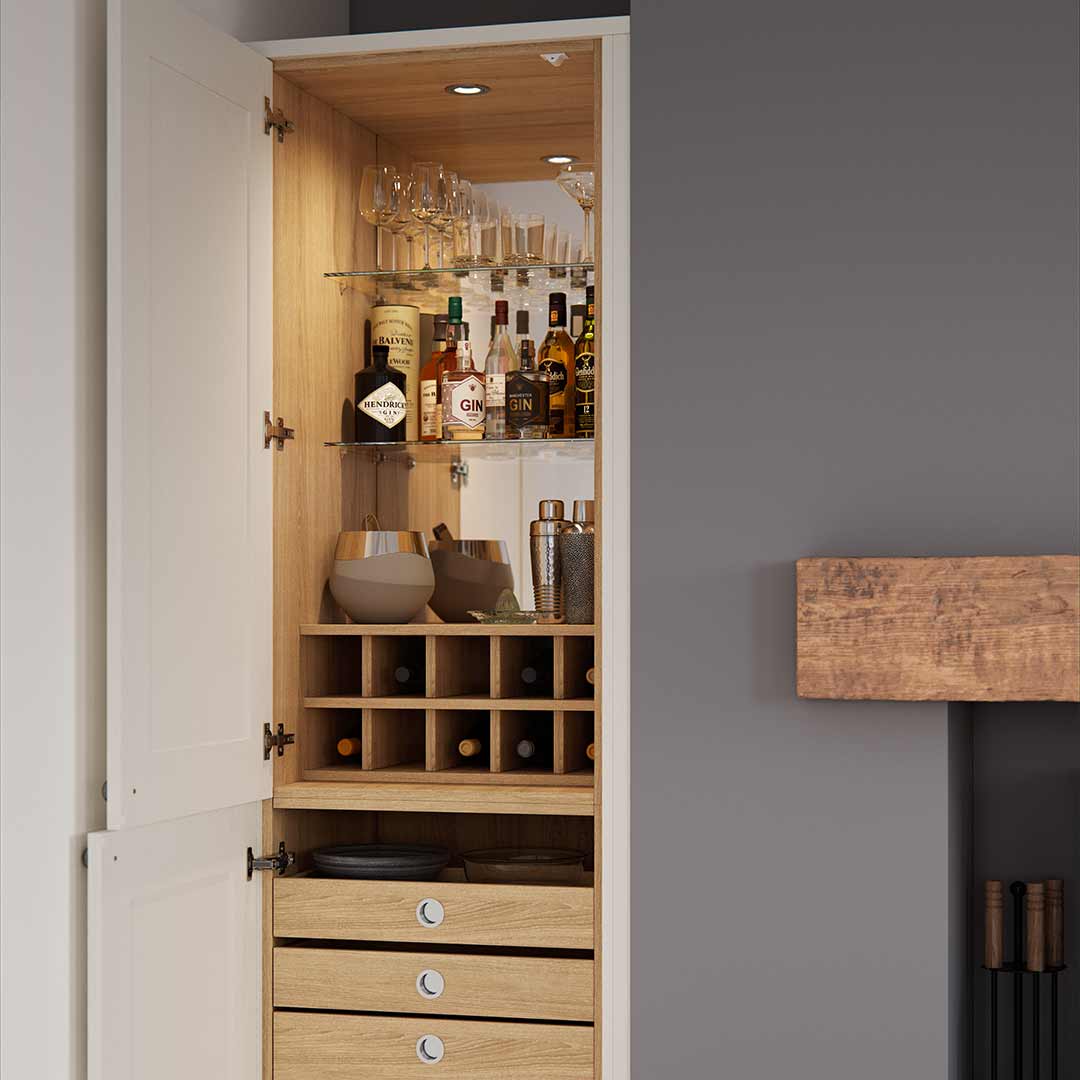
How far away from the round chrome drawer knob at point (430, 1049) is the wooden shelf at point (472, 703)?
22.1 inches

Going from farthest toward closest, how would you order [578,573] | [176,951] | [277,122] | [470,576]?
1. [470,576]
2. [578,573]
3. [277,122]
4. [176,951]

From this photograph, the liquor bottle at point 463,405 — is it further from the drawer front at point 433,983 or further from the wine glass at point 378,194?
the drawer front at point 433,983

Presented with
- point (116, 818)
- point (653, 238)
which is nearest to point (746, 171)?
point (653, 238)

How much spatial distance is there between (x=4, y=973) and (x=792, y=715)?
1.21m

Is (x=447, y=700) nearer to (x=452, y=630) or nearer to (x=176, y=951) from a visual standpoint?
(x=452, y=630)

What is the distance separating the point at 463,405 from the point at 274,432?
41cm

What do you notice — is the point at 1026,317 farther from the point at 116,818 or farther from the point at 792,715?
the point at 116,818

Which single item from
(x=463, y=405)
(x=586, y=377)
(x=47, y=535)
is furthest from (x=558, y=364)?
(x=47, y=535)

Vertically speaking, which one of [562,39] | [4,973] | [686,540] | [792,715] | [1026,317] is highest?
[562,39]

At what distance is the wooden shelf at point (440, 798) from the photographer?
8.23 ft

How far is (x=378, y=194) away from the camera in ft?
9.43

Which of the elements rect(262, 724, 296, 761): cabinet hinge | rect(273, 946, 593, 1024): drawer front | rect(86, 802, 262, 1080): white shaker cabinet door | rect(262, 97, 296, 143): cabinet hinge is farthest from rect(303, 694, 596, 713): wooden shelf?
rect(262, 97, 296, 143): cabinet hinge

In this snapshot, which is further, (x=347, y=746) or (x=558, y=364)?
(x=558, y=364)

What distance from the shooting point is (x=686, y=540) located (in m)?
2.37
